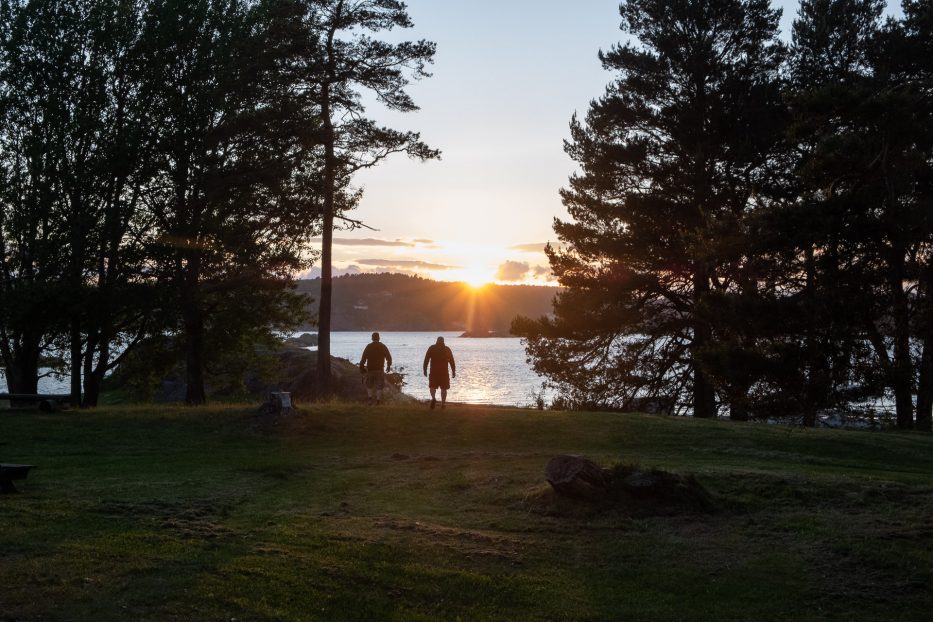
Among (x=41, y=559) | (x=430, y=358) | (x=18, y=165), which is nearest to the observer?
(x=41, y=559)

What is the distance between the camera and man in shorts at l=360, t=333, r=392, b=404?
21828 mm

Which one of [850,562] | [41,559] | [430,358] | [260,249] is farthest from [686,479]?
[260,249]

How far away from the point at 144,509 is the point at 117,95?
19627mm

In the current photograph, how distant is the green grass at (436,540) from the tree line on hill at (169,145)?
9.91 meters

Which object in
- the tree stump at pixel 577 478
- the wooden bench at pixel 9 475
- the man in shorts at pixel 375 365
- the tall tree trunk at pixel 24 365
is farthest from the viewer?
the tall tree trunk at pixel 24 365

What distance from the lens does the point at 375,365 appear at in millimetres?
22438

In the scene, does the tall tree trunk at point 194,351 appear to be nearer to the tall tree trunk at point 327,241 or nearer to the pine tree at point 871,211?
the tall tree trunk at point 327,241

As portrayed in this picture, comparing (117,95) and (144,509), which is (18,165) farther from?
(144,509)

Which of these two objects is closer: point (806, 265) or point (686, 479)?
point (686, 479)

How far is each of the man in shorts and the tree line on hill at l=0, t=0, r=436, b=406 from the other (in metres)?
5.48

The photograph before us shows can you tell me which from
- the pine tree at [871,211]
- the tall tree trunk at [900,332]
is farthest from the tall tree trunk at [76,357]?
the tall tree trunk at [900,332]

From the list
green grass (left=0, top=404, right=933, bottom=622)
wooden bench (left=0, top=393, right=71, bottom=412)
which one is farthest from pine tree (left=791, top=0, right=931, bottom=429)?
wooden bench (left=0, top=393, right=71, bottom=412)

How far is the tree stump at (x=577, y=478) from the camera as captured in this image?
36.6ft

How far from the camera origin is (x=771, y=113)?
27.1 metres
